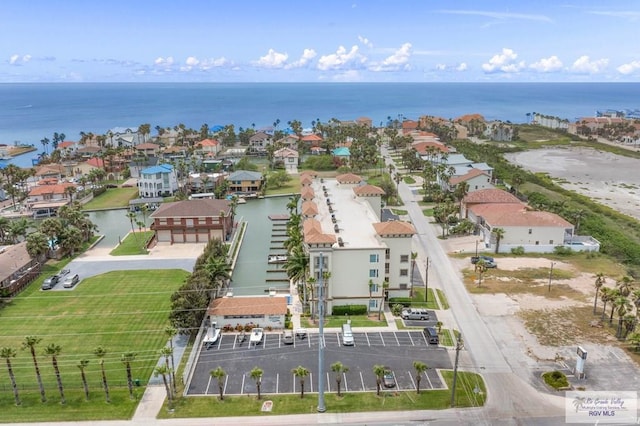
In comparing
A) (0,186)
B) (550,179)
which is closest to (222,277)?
(0,186)

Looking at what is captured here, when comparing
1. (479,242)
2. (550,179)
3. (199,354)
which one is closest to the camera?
(199,354)

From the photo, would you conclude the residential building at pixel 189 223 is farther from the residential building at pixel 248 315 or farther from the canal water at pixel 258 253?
the residential building at pixel 248 315

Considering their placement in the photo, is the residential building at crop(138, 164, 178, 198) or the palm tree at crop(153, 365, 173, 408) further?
the residential building at crop(138, 164, 178, 198)

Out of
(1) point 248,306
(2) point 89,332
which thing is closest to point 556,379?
(1) point 248,306

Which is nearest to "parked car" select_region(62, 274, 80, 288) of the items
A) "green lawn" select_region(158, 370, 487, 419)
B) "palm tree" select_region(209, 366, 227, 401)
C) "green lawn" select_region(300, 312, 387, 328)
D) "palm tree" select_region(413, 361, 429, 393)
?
"green lawn" select_region(158, 370, 487, 419)

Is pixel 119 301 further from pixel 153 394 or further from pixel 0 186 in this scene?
pixel 0 186

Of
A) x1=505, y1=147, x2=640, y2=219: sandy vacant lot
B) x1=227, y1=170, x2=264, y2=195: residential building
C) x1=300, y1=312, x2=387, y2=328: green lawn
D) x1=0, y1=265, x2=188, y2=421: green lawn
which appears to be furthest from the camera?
x1=227, y1=170, x2=264, y2=195: residential building

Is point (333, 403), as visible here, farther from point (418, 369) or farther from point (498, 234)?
point (498, 234)

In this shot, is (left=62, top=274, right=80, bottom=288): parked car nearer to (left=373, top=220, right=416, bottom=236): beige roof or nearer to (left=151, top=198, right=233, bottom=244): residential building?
(left=151, top=198, right=233, bottom=244): residential building
